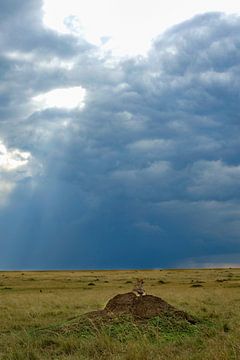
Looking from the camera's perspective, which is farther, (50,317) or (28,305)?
(28,305)

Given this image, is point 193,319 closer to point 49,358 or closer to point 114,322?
point 114,322

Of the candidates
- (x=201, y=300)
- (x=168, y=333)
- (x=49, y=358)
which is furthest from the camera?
(x=201, y=300)

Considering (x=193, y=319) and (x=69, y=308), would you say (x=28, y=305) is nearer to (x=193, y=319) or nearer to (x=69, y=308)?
(x=69, y=308)

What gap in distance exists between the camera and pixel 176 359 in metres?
10.4

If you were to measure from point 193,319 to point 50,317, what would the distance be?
8.67 metres

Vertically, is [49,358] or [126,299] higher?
[126,299]

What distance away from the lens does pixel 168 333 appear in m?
14.9

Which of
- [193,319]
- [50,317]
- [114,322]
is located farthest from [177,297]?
[114,322]

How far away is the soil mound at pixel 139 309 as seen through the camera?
16219 mm

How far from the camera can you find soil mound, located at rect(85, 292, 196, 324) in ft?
53.2

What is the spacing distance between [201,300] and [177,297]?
78.5 inches

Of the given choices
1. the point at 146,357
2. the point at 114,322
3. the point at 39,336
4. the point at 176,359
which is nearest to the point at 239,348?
the point at 176,359

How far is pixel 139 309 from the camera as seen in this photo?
16.5 metres

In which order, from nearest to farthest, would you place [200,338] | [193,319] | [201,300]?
[200,338]
[193,319]
[201,300]
